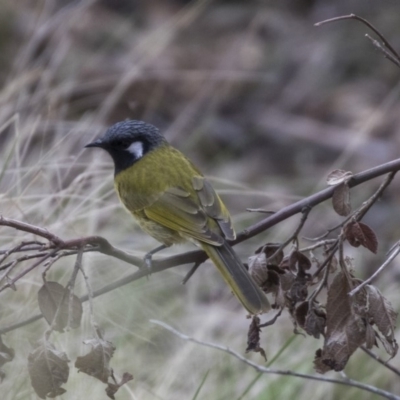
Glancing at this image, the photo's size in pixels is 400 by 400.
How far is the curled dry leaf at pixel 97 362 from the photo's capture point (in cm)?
212

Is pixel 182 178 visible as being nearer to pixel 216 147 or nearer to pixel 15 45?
pixel 216 147

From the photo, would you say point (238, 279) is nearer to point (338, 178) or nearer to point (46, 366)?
point (338, 178)

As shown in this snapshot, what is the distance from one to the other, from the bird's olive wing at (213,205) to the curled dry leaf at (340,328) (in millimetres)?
930

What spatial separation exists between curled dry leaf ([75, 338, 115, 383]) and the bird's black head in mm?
1718

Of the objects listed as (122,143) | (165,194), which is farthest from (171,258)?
(122,143)

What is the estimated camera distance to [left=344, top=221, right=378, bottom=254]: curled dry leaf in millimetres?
2281

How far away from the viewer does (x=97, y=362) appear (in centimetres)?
213

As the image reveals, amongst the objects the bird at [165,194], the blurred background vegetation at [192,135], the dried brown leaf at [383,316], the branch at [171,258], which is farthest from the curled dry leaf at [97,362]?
the blurred background vegetation at [192,135]

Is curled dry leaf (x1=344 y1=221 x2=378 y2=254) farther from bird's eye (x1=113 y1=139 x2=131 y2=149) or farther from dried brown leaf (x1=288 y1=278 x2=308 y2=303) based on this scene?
bird's eye (x1=113 y1=139 x2=131 y2=149)

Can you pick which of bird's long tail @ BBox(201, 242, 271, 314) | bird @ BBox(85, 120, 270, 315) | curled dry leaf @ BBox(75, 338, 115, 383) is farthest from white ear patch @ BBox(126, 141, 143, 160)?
curled dry leaf @ BBox(75, 338, 115, 383)

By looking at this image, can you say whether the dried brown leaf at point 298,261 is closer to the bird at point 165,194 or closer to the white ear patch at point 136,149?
the bird at point 165,194

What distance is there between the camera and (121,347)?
169 inches

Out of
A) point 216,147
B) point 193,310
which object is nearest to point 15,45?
point 216,147

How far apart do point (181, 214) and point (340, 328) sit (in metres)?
1.36
